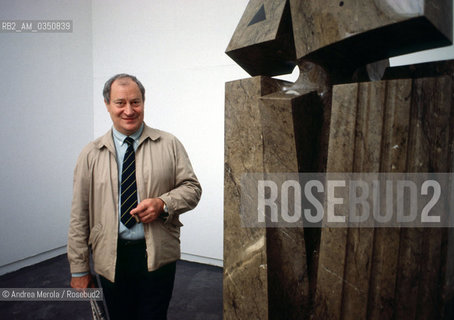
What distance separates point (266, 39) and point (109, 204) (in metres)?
0.95

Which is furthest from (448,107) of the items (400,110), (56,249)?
(56,249)

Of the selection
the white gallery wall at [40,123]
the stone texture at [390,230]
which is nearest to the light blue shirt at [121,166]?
the stone texture at [390,230]

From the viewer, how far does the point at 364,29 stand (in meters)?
0.57

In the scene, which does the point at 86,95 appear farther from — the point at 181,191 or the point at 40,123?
the point at 181,191

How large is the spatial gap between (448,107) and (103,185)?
123 centimetres

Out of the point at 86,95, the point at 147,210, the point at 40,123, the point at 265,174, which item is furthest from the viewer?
the point at 86,95

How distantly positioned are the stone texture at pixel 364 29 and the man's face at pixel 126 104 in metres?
0.79

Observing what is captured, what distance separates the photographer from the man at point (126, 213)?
1.17 meters

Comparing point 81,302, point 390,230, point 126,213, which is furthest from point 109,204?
point 81,302

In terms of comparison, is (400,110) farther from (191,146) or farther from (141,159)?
(191,146)

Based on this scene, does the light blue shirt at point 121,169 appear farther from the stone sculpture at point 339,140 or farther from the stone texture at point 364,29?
the stone texture at point 364,29

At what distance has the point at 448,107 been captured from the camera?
0.53 m

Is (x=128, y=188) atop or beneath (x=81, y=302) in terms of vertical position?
atop

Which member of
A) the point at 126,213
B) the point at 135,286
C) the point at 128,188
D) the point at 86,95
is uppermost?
the point at 86,95
